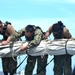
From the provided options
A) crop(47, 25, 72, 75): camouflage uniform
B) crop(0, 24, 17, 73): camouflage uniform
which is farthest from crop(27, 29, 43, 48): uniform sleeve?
crop(0, 24, 17, 73): camouflage uniform

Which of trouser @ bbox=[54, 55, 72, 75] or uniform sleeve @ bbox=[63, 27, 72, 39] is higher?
uniform sleeve @ bbox=[63, 27, 72, 39]

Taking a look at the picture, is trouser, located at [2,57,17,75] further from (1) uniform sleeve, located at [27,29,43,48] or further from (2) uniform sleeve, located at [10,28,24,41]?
(1) uniform sleeve, located at [27,29,43,48]

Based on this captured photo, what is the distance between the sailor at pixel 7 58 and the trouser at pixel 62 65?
6.29 feet

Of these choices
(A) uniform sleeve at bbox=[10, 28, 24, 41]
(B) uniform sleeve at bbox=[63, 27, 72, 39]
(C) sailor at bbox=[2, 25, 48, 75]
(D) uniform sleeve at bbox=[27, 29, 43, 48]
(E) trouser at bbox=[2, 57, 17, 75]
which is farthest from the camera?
(E) trouser at bbox=[2, 57, 17, 75]

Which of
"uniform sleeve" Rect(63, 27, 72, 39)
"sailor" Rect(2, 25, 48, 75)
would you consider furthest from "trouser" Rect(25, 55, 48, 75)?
"uniform sleeve" Rect(63, 27, 72, 39)

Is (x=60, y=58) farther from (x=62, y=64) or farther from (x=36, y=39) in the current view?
(x=36, y=39)

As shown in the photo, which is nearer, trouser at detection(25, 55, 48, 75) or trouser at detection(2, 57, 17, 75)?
trouser at detection(25, 55, 48, 75)

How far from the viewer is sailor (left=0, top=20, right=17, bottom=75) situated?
2203 centimetres

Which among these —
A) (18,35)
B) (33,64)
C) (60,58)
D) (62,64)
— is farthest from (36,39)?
(62,64)

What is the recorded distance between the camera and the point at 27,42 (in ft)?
70.8

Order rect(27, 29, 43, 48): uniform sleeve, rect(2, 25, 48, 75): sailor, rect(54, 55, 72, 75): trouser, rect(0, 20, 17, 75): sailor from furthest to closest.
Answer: rect(0, 20, 17, 75): sailor → rect(54, 55, 72, 75): trouser → rect(2, 25, 48, 75): sailor → rect(27, 29, 43, 48): uniform sleeve

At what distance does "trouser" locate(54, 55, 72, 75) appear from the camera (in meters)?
21.4

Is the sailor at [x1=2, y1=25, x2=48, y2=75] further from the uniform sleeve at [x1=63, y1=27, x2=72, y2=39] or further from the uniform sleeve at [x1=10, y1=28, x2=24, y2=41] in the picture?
the uniform sleeve at [x1=63, y1=27, x2=72, y2=39]

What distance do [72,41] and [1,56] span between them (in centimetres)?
314
